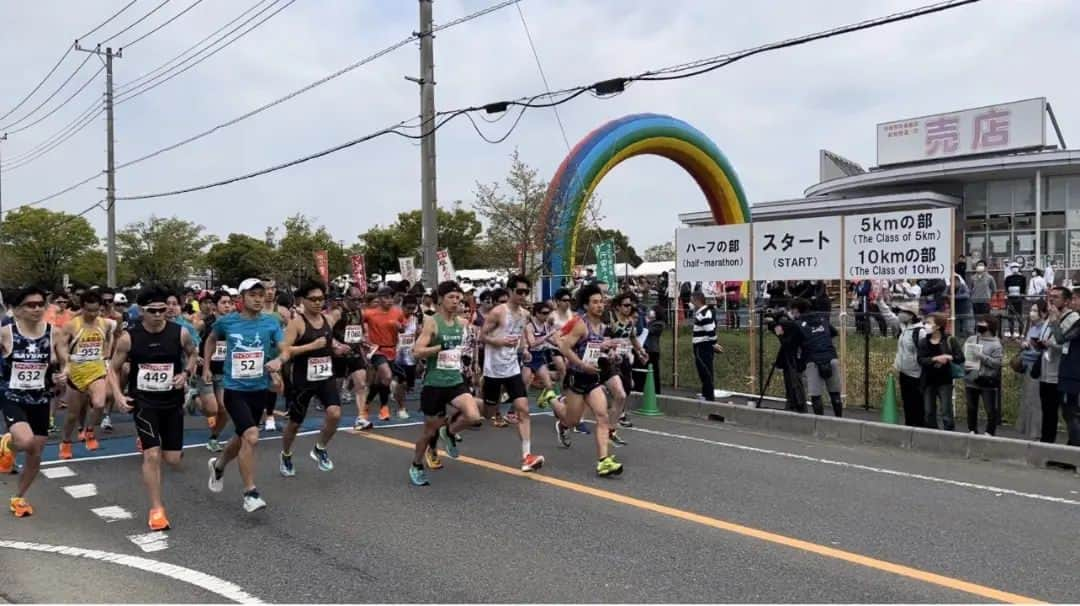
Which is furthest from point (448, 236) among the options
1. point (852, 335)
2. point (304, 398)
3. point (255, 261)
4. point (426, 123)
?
point (304, 398)

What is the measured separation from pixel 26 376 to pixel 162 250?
55.9 m

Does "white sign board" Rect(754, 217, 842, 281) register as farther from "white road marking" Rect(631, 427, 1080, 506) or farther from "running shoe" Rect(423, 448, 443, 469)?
"running shoe" Rect(423, 448, 443, 469)

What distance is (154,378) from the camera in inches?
236

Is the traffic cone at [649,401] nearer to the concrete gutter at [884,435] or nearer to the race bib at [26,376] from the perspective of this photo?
the concrete gutter at [884,435]

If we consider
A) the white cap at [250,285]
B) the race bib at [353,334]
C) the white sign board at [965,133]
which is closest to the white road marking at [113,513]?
the white cap at [250,285]

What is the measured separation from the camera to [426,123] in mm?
17562

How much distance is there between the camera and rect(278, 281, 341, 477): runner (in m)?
7.19

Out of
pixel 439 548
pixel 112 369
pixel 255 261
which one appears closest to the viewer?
pixel 439 548

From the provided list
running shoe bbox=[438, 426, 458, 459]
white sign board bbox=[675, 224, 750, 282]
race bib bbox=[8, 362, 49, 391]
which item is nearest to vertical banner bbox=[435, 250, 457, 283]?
white sign board bbox=[675, 224, 750, 282]

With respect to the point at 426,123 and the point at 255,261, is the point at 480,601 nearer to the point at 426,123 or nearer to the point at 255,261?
the point at 426,123

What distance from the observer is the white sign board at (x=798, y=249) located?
1203cm

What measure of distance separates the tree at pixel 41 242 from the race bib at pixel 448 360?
63144 mm

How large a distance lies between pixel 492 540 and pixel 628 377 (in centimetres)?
488

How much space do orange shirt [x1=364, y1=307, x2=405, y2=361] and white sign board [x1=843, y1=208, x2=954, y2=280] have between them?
6.35 meters
